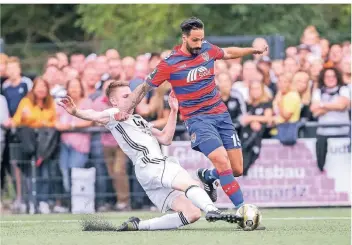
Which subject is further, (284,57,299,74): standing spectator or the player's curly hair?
(284,57,299,74): standing spectator

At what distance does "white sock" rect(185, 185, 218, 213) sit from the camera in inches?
484

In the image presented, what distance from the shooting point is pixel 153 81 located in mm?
12859

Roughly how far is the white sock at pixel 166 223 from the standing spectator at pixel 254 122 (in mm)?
5173

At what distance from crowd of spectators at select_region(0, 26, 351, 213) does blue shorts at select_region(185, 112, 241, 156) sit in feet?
15.2

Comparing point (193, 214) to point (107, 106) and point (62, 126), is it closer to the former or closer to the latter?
point (107, 106)

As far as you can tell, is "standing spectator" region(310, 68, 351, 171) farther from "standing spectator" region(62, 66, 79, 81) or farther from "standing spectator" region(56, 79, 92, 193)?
"standing spectator" region(62, 66, 79, 81)

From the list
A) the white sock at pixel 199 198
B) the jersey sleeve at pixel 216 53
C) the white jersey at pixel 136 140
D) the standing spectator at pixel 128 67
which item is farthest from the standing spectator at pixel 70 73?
the white sock at pixel 199 198

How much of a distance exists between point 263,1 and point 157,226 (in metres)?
12.4

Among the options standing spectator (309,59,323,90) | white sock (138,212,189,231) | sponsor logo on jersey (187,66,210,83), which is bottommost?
white sock (138,212,189,231)

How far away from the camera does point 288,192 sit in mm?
17891

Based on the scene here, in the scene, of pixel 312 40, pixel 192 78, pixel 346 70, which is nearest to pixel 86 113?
pixel 192 78

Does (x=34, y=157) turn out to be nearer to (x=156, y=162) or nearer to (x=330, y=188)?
(x=330, y=188)

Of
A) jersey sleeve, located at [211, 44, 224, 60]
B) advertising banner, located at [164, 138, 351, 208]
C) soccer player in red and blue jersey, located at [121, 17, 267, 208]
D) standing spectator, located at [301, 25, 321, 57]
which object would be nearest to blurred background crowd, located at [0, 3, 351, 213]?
advertising banner, located at [164, 138, 351, 208]

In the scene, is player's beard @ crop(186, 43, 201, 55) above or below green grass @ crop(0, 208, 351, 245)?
above
